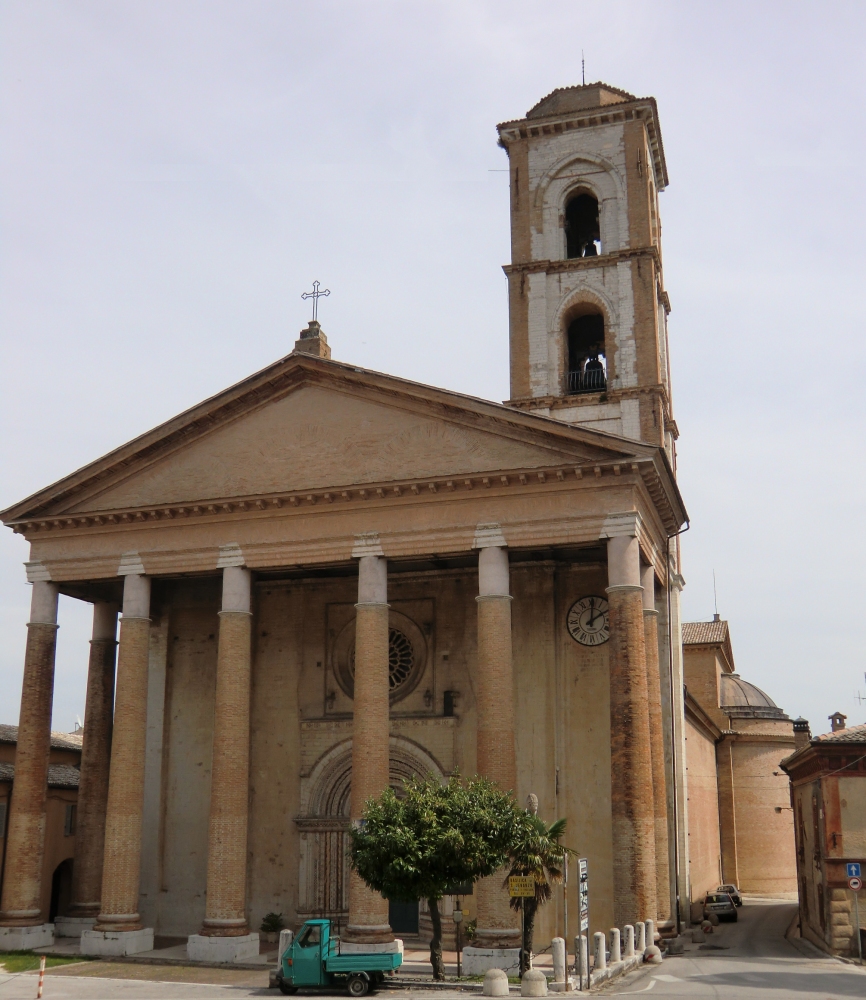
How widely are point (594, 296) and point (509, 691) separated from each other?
1401 centimetres

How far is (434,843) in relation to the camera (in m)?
20.2

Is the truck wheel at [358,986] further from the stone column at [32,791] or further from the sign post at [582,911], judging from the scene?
the stone column at [32,791]

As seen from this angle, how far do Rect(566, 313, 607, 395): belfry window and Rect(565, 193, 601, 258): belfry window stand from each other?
260 cm

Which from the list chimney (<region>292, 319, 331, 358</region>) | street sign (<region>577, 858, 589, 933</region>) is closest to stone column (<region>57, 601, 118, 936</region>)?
chimney (<region>292, 319, 331, 358</region>)

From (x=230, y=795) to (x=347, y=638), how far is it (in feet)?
18.2

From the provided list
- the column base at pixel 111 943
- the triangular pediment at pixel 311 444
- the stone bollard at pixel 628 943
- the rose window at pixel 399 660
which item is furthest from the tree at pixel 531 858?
the column base at pixel 111 943

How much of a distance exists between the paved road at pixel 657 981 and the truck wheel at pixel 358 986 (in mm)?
372

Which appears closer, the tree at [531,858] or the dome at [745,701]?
the tree at [531,858]

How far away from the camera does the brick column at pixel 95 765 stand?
1134 inches

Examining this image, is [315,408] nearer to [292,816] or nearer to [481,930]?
[292,816]

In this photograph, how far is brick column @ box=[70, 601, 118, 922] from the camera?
2881 cm

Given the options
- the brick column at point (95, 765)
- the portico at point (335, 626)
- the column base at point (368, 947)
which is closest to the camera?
the column base at point (368, 947)

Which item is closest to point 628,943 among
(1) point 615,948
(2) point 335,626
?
(1) point 615,948

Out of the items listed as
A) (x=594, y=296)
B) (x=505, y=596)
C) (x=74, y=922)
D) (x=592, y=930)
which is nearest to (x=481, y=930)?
(x=592, y=930)
